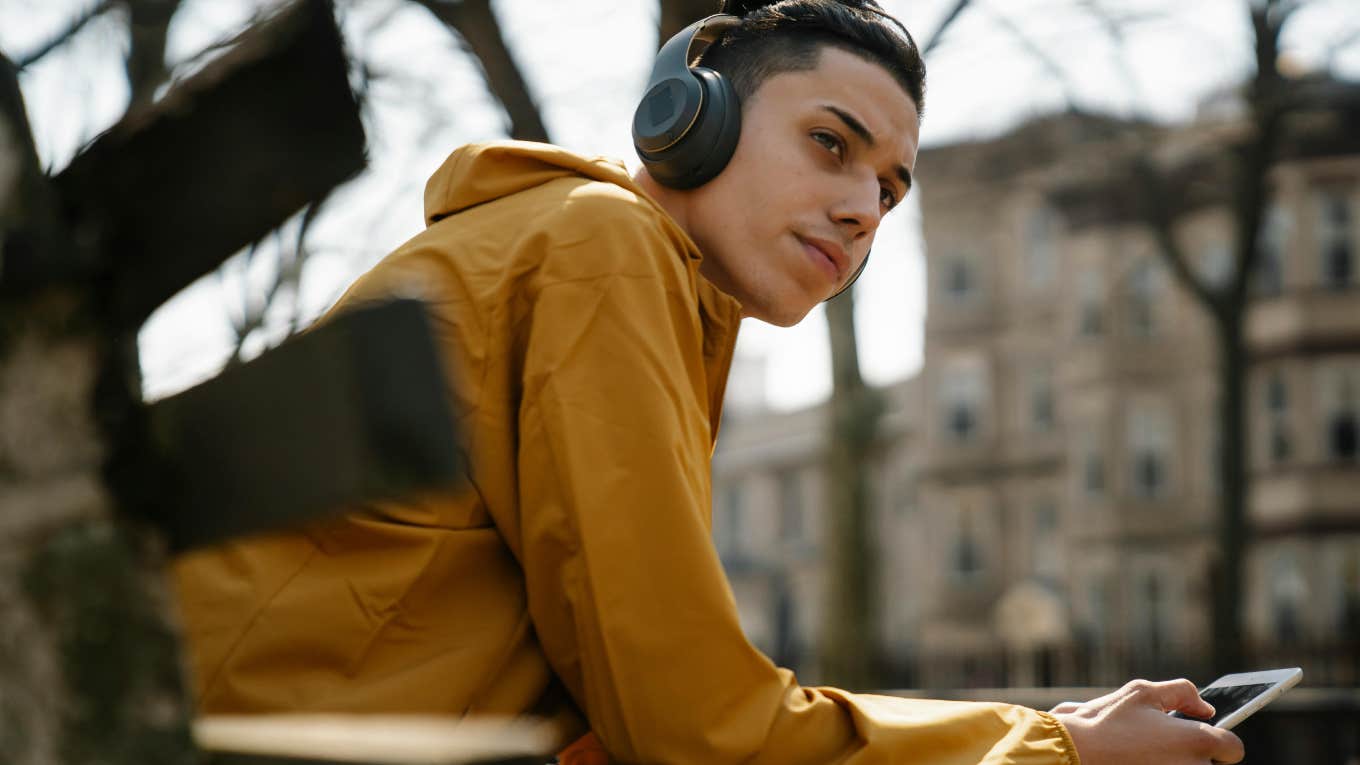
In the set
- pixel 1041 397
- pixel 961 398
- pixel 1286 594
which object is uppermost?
pixel 1041 397

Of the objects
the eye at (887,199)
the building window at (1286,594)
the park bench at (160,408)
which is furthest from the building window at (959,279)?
the park bench at (160,408)

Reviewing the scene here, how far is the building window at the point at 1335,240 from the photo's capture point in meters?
38.3

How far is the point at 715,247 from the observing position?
8.98ft

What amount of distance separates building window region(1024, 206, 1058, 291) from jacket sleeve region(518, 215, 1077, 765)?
4435 cm

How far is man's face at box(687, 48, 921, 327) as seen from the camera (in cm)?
271

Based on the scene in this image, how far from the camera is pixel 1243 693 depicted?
105 inches

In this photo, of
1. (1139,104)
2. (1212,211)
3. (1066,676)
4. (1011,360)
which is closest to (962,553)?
(1011,360)

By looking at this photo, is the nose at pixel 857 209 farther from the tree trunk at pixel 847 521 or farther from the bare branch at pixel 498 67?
the tree trunk at pixel 847 521

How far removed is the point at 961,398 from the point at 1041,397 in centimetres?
259

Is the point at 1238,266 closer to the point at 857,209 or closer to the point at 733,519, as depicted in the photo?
the point at 857,209

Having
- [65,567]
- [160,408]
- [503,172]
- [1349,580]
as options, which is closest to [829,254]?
[503,172]

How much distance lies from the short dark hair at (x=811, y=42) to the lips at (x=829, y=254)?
28 centimetres

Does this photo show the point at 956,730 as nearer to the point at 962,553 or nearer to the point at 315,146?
the point at 315,146

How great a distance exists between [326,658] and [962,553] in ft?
155
